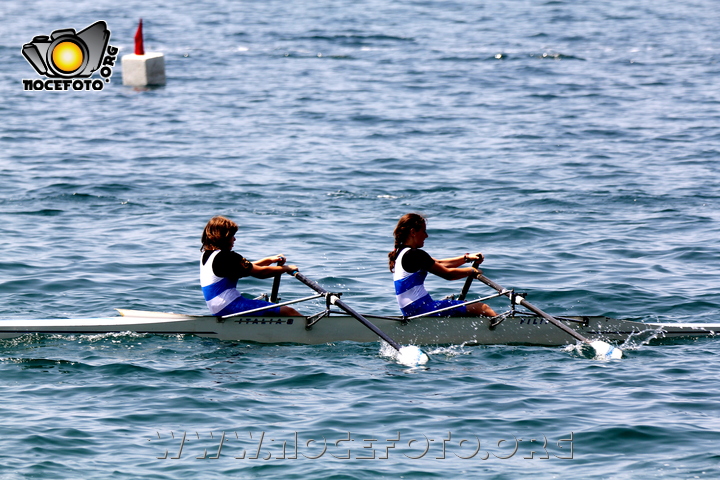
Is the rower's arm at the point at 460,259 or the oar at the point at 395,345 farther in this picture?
the rower's arm at the point at 460,259

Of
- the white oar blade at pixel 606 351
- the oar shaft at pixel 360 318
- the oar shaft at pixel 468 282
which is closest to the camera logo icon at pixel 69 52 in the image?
the oar shaft at pixel 360 318

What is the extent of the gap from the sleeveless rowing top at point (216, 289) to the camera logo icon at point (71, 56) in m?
13.4

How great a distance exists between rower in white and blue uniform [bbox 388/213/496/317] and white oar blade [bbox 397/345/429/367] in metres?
0.80

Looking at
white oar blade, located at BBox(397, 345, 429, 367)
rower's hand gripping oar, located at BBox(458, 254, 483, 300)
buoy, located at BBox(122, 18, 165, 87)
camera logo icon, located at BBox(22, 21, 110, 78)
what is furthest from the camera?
buoy, located at BBox(122, 18, 165, 87)

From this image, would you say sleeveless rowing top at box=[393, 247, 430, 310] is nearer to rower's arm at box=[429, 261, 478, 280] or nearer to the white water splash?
rower's arm at box=[429, 261, 478, 280]

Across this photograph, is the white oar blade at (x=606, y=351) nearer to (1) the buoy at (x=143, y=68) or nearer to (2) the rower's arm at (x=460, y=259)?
(2) the rower's arm at (x=460, y=259)

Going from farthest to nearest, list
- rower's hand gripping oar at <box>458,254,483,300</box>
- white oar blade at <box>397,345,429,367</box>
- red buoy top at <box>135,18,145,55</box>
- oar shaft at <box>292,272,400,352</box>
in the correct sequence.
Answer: red buoy top at <box>135,18,145,55</box>
rower's hand gripping oar at <box>458,254,483,300</box>
oar shaft at <box>292,272,400,352</box>
white oar blade at <box>397,345,429,367</box>

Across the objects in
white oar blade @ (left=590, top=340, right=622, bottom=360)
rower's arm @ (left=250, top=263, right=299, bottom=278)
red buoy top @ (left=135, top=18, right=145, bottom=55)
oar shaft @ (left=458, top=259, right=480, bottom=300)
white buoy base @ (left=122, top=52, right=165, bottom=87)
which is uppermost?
red buoy top @ (left=135, top=18, right=145, bottom=55)

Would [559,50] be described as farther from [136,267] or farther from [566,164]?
[136,267]

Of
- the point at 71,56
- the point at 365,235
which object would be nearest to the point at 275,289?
the point at 365,235

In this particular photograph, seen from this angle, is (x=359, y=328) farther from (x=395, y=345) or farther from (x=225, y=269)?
(x=225, y=269)

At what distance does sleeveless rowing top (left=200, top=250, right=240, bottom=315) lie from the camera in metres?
11.8

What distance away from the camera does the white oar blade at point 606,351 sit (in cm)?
1167

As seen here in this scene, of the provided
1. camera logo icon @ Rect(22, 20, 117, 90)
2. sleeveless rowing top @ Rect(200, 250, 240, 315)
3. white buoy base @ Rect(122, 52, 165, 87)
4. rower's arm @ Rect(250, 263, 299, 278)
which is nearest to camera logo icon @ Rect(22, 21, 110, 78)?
camera logo icon @ Rect(22, 20, 117, 90)
